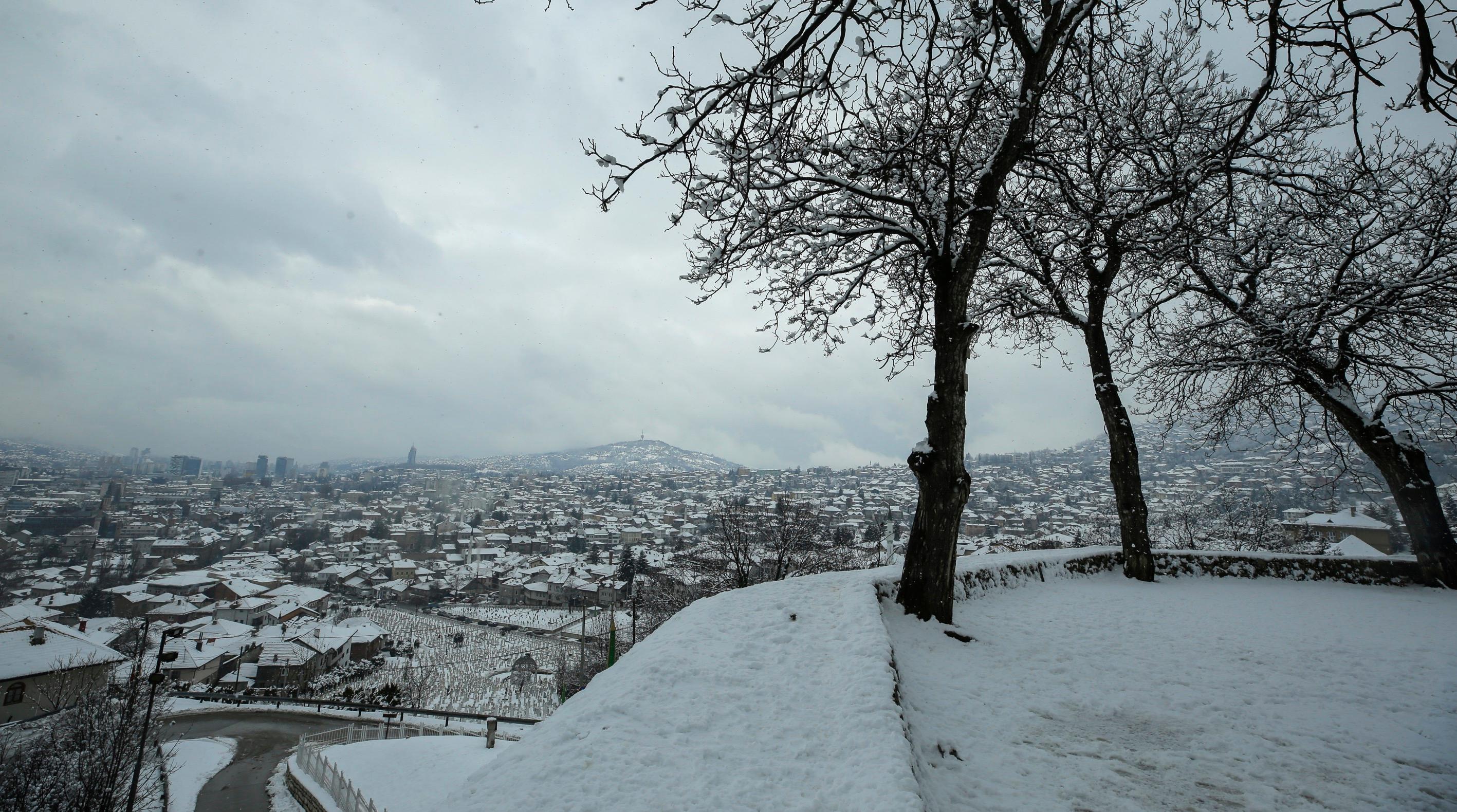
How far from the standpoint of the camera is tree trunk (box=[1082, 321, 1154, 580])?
9.69 m

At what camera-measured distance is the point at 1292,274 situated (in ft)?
33.2

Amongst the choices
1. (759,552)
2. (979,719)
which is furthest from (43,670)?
(979,719)

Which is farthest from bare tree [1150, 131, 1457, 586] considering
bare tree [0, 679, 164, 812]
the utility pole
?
bare tree [0, 679, 164, 812]

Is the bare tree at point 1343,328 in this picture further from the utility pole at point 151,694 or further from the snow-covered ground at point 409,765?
the utility pole at point 151,694

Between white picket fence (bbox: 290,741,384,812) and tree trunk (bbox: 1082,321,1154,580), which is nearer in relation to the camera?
tree trunk (bbox: 1082,321,1154,580)

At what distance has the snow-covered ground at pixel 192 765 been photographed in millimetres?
18719

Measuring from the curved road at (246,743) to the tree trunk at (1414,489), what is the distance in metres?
30.9

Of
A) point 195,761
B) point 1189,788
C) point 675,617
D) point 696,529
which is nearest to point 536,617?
point 696,529

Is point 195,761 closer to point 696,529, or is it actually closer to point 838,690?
point 838,690

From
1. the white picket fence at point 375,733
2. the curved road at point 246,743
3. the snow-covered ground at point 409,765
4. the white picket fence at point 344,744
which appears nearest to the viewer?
the snow-covered ground at point 409,765

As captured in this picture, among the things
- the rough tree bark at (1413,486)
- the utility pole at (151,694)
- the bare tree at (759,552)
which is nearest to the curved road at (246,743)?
the utility pole at (151,694)

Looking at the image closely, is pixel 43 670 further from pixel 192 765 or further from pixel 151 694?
pixel 151 694

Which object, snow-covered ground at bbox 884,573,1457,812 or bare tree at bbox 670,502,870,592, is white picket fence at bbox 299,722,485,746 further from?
snow-covered ground at bbox 884,573,1457,812

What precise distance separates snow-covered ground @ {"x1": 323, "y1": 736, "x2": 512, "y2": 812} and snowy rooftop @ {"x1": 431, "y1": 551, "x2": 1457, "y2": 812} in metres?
10.3
